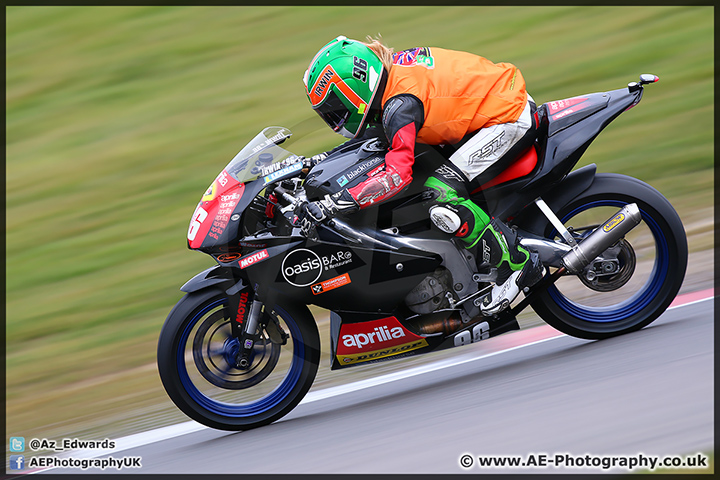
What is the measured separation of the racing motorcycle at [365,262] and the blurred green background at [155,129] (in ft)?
1.50

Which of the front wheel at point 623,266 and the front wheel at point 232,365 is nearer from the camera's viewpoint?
the front wheel at point 232,365

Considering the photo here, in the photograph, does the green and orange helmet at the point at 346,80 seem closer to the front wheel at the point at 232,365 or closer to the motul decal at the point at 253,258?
the motul decal at the point at 253,258

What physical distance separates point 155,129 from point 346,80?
16.9 ft

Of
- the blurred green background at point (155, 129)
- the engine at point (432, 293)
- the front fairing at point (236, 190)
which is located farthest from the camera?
the blurred green background at point (155, 129)

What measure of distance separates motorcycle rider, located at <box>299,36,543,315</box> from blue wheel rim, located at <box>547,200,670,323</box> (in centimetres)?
34

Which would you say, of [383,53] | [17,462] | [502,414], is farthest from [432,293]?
[17,462]

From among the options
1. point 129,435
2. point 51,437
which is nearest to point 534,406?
point 129,435

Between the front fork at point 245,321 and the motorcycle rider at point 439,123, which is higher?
the motorcycle rider at point 439,123

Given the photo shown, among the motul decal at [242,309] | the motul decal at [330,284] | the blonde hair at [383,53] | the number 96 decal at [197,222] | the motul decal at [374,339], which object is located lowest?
the motul decal at [374,339]

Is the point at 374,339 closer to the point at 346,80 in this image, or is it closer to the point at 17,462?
the point at 346,80

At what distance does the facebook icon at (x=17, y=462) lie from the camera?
4.13 m

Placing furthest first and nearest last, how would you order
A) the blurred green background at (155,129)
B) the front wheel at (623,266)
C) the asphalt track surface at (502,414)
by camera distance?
the blurred green background at (155,129), the front wheel at (623,266), the asphalt track surface at (502,414)

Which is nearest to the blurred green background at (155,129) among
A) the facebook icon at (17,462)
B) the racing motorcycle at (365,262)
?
the facebook icon at (17,462)

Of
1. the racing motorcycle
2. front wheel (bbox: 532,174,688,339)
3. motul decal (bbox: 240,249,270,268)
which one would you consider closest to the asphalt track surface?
front wheel (bbox: 532,174,688,339)
